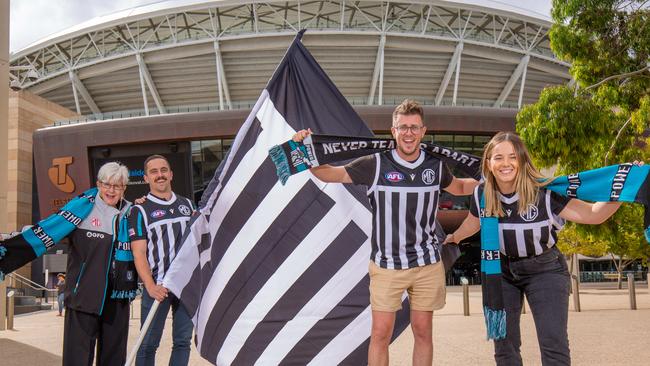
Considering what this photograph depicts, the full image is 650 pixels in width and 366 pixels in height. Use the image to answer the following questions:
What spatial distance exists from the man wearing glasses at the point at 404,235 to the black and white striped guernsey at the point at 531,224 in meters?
0.49

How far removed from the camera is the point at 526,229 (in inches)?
155

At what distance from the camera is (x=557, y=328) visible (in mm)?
3781

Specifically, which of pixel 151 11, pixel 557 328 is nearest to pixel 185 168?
pixel 151 11

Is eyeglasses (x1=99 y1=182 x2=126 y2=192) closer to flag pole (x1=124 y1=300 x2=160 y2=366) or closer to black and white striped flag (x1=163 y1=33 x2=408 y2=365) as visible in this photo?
black and white striped flag (x1=163 y1=33 x2=408 y2=365)

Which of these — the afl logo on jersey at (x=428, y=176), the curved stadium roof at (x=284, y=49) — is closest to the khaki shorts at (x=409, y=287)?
the afl logo on jersey at (x=428, y=176)

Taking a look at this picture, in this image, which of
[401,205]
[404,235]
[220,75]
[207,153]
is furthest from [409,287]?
[220,75]

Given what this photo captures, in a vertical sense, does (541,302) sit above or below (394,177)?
below

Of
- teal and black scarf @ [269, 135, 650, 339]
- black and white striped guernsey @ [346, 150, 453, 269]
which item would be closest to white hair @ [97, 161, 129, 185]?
teal and black scarf @ [269, 135, 650, 339]

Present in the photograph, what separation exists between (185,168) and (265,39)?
10.9 meters

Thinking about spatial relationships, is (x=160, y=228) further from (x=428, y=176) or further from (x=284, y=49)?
(x=284, y=49)

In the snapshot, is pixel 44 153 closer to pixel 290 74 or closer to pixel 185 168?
pixel 185 168

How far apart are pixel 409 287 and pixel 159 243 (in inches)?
92.3

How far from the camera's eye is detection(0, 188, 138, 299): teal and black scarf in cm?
474

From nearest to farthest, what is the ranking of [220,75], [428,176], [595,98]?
1. [428,176]
2. [595,98]
3. [220,75]
